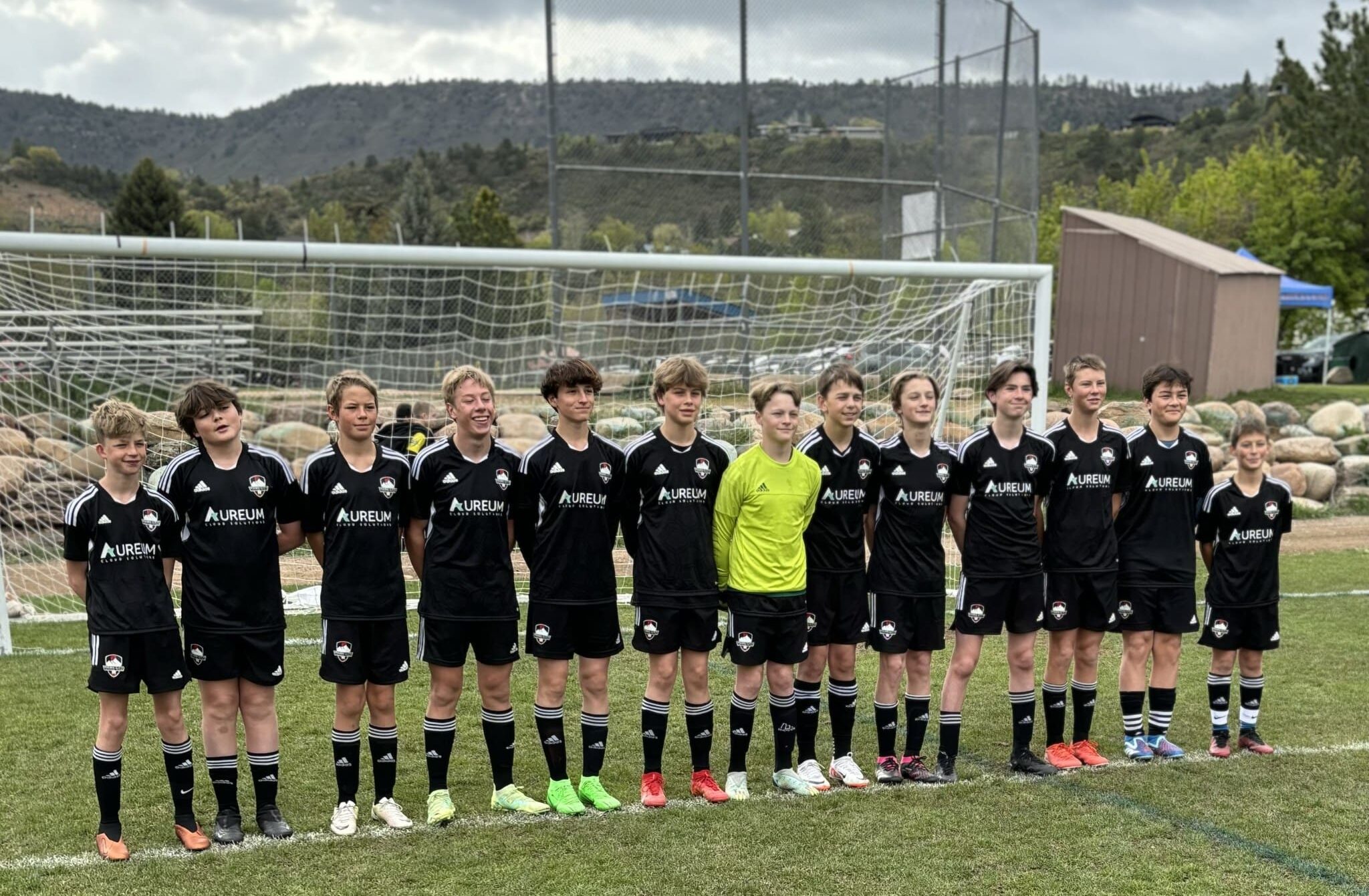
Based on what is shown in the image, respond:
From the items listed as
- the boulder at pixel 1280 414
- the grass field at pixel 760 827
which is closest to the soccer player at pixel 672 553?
the grass field at pixel 760 827

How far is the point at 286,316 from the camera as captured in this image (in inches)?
459

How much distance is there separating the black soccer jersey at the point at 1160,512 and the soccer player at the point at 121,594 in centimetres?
405

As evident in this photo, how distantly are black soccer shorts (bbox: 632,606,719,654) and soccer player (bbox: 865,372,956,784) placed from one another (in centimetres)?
76

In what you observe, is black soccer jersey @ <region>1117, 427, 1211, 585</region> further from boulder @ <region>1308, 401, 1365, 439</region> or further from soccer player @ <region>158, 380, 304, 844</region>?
boulder @ <region>1308, 401, 1365, 439</region>

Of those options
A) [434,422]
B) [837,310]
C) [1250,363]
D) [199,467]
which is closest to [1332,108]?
[1250,363]

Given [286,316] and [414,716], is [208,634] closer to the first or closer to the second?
[414,716]

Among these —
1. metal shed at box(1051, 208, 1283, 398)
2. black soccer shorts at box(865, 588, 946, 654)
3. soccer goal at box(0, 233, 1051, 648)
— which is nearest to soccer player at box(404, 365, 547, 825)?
black soccer shorts at box(865, 588, 946, 654)

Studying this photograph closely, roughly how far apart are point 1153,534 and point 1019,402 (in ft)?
3.23

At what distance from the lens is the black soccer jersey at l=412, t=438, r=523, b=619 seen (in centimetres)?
472

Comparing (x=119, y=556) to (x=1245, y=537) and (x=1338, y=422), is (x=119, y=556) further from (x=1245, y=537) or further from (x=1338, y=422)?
(x=1338, y=422)

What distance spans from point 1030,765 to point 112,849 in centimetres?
370

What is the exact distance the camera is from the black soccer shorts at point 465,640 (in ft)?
15.5

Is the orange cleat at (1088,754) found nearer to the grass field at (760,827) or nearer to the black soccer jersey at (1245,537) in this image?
the grass field at (760,827)

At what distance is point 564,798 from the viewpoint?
4.90m
